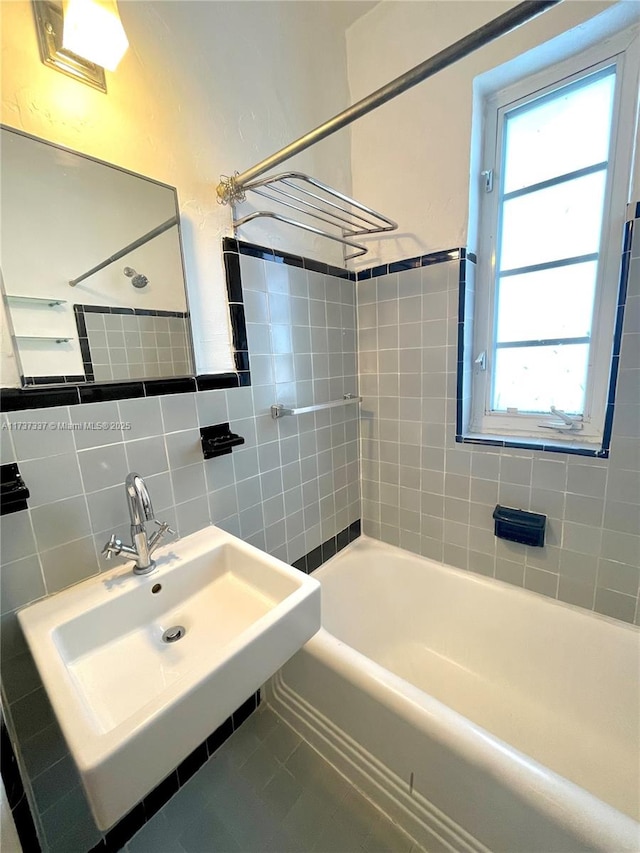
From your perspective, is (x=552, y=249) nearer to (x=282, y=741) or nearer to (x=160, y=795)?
(x=282, y=741)

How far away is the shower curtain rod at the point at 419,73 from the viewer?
60 cm

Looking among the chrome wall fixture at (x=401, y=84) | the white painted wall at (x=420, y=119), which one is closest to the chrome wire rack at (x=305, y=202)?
the chrome wall fixture at (x=401, y=84)

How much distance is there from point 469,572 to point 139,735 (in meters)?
1.42

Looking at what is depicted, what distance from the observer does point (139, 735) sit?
→ 52cm

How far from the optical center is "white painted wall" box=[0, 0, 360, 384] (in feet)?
2.43

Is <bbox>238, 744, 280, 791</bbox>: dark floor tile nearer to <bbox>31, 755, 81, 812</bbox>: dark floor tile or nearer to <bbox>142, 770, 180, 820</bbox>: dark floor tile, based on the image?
<bbox>142, 770, 180, 820</bbox>: dark floor tile

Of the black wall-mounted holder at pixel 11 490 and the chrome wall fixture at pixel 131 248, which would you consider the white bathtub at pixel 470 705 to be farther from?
the chrome wall fixture at pixel 131 248

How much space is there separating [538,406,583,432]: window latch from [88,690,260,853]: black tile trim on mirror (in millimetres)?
1419

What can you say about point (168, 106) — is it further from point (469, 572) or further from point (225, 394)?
point (469, 572)

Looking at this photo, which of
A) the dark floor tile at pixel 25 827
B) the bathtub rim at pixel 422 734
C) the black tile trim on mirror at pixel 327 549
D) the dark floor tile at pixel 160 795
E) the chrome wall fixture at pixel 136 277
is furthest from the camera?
the black tile trim on mirror at pixel 327 549

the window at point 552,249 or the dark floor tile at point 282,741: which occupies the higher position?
the window at point 552,249

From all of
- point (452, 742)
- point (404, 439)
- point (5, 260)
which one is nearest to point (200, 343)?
point (5, 260)

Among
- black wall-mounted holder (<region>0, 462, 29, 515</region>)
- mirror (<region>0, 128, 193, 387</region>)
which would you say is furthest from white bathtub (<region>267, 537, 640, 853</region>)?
mirror (<region>0, 128, 193, 387</region>)

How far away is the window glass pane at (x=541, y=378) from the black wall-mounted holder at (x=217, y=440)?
112cm
